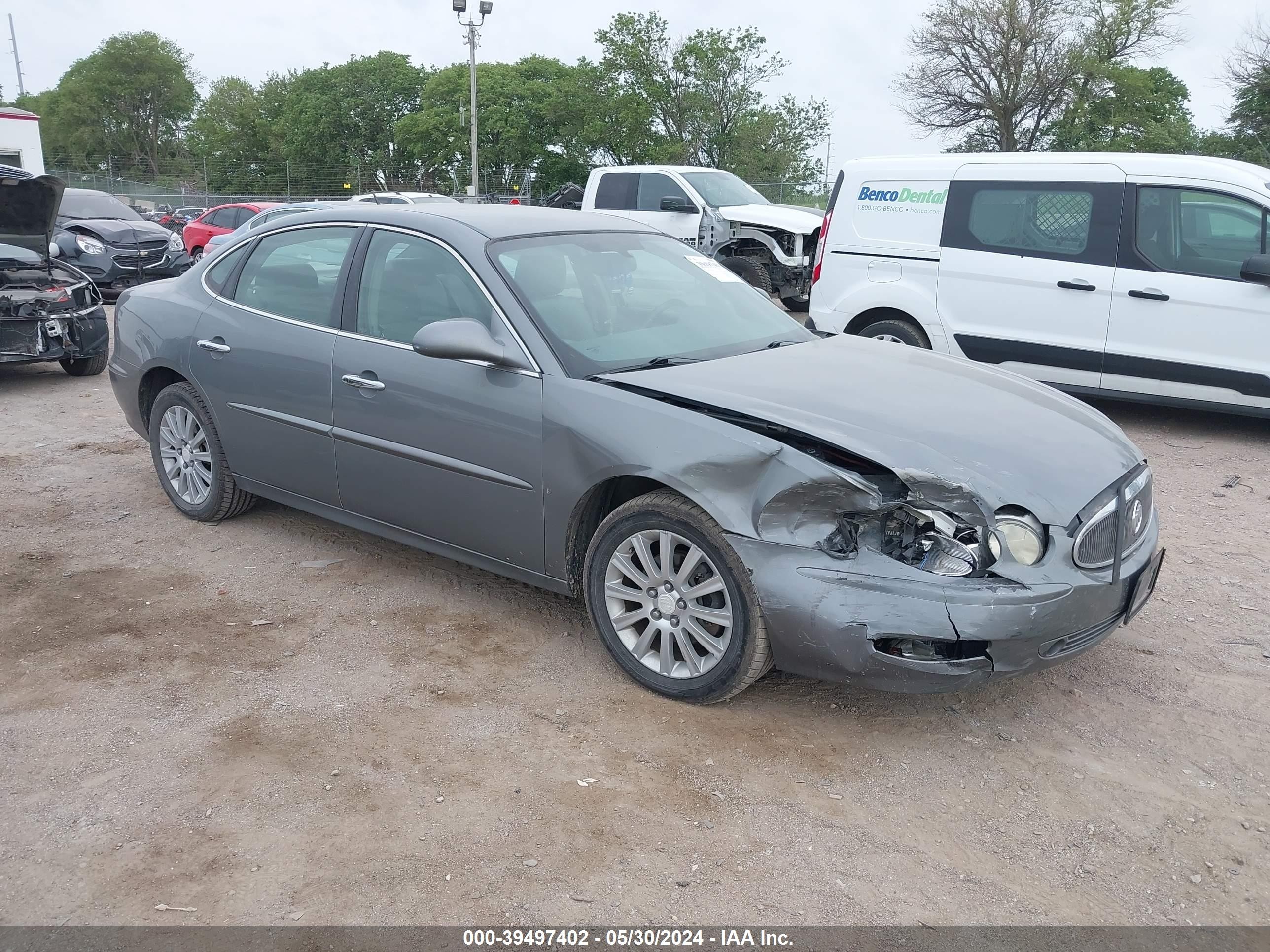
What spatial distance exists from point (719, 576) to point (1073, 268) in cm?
528

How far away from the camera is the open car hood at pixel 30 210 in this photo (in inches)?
332

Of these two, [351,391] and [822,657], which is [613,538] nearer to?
[822,657]

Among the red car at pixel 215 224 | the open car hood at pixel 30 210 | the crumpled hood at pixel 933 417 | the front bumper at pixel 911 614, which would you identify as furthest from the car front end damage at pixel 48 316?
the red car at pixel 215 224

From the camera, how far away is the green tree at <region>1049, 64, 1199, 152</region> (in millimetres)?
36875

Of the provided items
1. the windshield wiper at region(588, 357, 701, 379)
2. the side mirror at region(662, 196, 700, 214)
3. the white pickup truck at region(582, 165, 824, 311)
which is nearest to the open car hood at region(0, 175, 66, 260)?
the white pickup truck at region(582, 165, 824, 311)

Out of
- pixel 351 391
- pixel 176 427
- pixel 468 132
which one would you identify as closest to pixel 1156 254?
pixel 351 391

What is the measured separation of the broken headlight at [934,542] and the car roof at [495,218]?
81.0 inches

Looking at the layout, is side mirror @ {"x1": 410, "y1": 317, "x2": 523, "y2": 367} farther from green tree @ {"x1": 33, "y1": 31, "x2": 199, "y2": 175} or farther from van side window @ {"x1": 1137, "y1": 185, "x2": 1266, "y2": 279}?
green tree @ {"x1": 33, "y1": 31, "x2": 199, "y2": 175}

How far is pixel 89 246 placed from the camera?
611 inches

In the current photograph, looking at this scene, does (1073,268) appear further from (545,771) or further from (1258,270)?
(545,771)

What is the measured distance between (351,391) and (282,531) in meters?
1.39

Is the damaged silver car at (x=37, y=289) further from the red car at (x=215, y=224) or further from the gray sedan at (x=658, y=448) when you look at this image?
the red car at (x=215, y=224)

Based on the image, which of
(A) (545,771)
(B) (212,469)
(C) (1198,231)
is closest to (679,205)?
(C) (1198,231)

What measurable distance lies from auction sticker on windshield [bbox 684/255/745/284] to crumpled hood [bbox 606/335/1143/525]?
728mm
